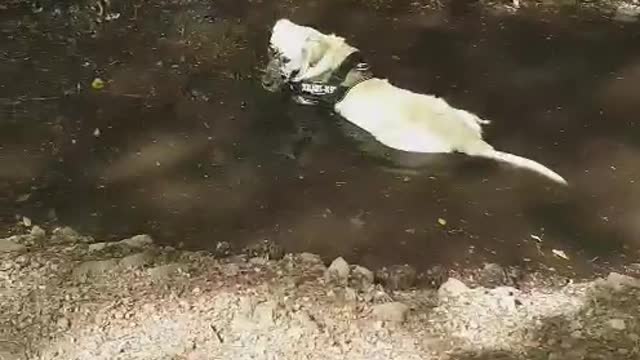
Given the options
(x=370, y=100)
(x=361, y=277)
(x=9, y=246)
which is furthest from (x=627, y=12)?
(x=9, y=246)

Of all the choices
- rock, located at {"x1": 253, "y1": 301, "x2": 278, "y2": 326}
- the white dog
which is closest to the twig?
rock, located at {"x1": 253, "y1": 301, "x2": 278, "y2": 326}

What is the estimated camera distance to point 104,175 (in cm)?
348

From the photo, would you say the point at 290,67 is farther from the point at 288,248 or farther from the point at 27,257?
the point at 27,257

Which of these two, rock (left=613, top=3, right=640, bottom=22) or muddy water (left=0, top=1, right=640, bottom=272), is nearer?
muddy water (left=0, top=1, right=640, bottom=272)

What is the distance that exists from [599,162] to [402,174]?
800mm

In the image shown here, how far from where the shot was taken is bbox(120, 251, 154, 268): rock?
3039 millimetres

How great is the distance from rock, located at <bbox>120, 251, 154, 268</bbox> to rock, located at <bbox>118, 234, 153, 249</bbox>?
61mm

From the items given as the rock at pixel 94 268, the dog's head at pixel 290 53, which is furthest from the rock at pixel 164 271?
the dog's head at pixel 290 53

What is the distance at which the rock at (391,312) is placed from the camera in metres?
2.87

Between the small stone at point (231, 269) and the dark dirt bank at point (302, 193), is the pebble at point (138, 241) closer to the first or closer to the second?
the dark dirt bank at point (302, 193)

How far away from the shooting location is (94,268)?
9.91 ft

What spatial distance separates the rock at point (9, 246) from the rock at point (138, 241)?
34 centimetres

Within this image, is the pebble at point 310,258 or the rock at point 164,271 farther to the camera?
the pebble at point 310,258

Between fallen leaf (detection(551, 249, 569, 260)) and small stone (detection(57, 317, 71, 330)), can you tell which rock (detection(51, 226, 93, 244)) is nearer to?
small stone (detection(57, 317, 71, 330))
